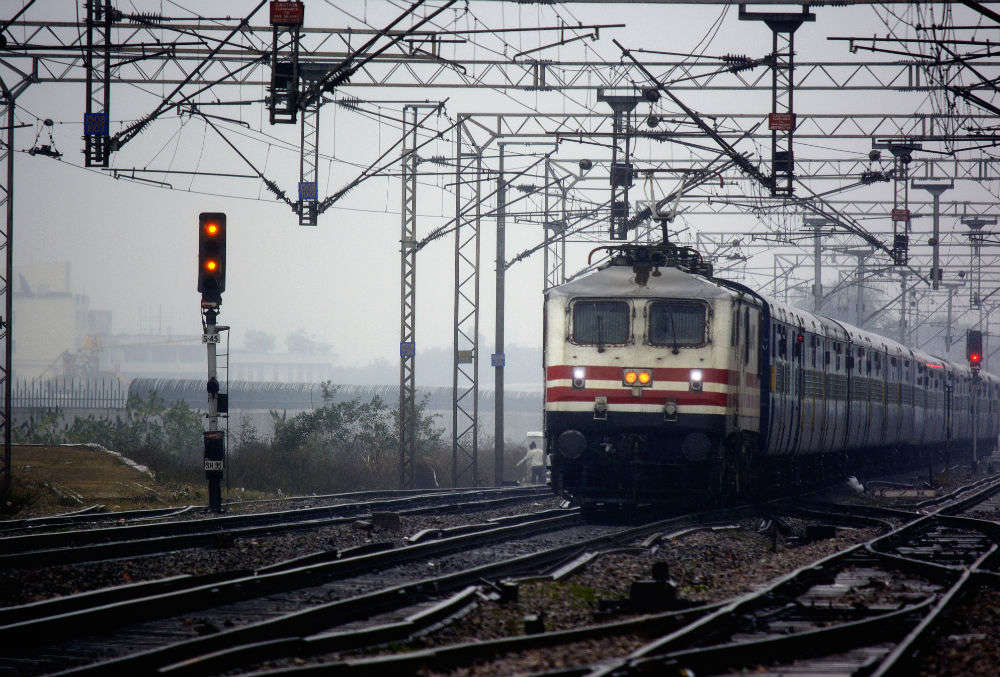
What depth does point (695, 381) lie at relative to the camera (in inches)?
680

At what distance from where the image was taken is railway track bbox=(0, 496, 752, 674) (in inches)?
294

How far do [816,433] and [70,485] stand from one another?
541 inches

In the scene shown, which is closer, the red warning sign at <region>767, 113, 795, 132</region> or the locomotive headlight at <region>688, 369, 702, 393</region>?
the locomotive headlight at <region>688, 369, 702, 393</region>

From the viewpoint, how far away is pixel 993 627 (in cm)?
924

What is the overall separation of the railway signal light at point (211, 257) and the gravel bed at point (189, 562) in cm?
401

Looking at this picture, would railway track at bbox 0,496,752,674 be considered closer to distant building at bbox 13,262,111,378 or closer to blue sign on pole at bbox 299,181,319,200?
blue sign on pole at bbox 299,181,319,200

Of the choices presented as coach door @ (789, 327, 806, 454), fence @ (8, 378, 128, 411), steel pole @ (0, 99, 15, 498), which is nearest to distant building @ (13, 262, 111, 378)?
fence @ (8, 378, 128, 411)

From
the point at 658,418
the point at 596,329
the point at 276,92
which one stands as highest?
the point at 276,92

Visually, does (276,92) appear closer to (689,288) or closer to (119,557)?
(689,288)

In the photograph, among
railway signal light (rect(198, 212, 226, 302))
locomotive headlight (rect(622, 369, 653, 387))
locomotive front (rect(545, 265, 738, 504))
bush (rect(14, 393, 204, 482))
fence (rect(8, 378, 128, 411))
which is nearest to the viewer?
locomotive front (rect(545, 265, 738, 504))

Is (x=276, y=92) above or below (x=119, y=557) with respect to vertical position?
above

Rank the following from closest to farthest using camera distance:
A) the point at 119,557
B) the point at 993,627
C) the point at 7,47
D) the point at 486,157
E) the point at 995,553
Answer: the point at 993,627
the point at 119,557
the point at 995,553
the point at 7,47
the point at 486,157

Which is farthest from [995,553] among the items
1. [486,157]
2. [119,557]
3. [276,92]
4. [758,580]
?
[486,157]

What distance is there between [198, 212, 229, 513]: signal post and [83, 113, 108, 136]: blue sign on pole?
15.6 feet
